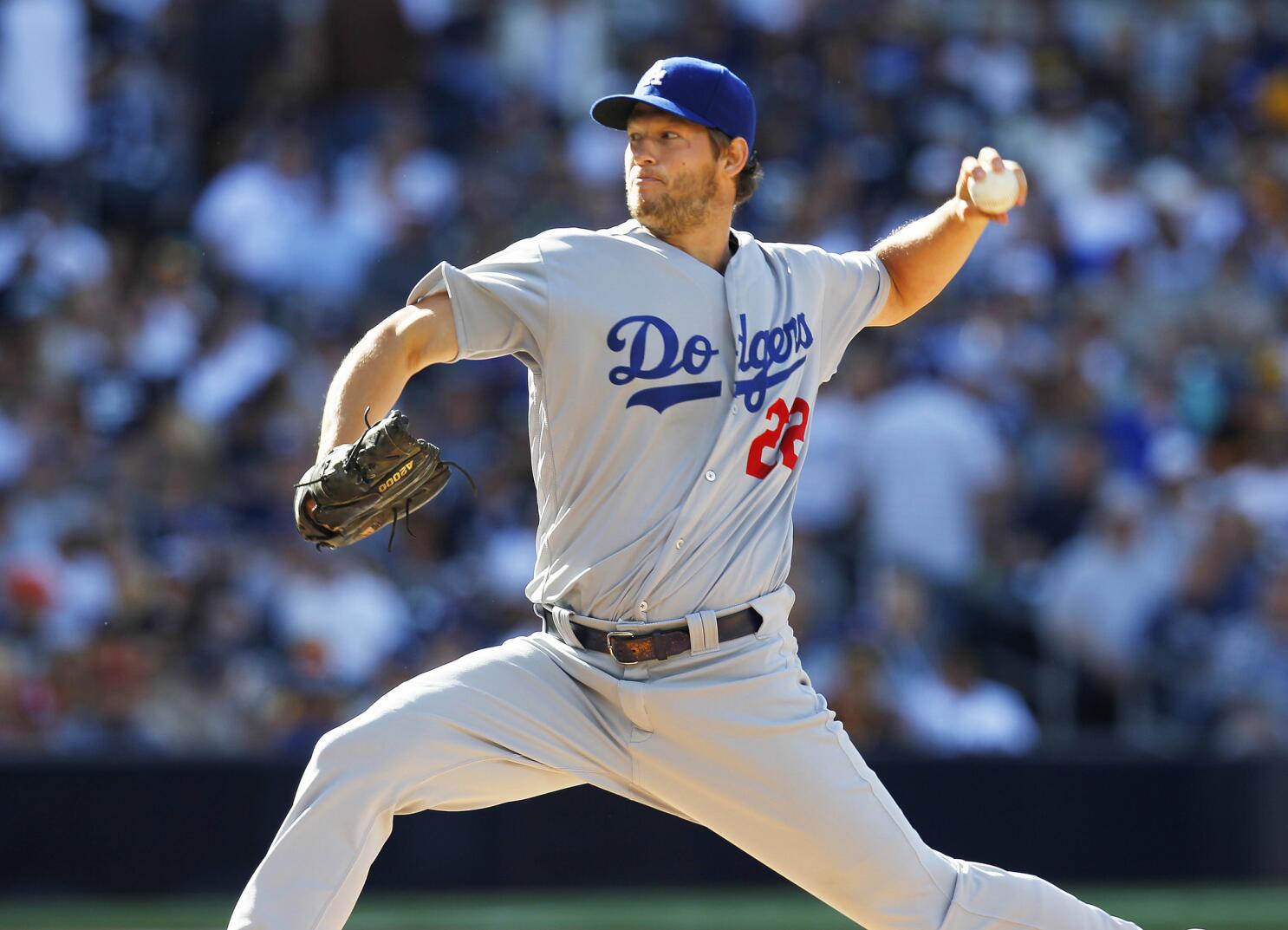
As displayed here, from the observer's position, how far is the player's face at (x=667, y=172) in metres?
4.07

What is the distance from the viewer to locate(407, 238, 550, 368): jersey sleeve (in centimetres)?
377

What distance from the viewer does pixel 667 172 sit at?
4.07 m

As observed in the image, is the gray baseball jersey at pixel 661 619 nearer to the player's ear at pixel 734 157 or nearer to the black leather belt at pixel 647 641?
the black leather belt at pixel 647 641

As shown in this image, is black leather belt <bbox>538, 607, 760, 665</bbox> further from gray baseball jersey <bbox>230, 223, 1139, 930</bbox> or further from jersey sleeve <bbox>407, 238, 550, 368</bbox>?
jersey sleeve <bbox>407, 238, 550, 368</bbox>

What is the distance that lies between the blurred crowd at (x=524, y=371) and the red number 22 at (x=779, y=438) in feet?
13.9

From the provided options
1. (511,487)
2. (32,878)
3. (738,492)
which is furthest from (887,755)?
(738,492)

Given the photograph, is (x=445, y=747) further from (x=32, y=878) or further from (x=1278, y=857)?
(x=1278, y=857)

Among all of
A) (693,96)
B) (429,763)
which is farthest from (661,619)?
(693,96)

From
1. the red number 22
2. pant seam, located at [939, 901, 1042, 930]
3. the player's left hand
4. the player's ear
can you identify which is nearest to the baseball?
the player's left hand

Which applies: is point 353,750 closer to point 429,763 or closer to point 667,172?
point 429,763

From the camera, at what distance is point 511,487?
9.19 metres

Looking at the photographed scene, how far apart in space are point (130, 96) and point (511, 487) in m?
3.30

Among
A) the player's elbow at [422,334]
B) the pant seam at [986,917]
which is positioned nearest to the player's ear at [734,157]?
the player's elbow at [422,334]

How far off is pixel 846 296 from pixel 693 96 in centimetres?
59
